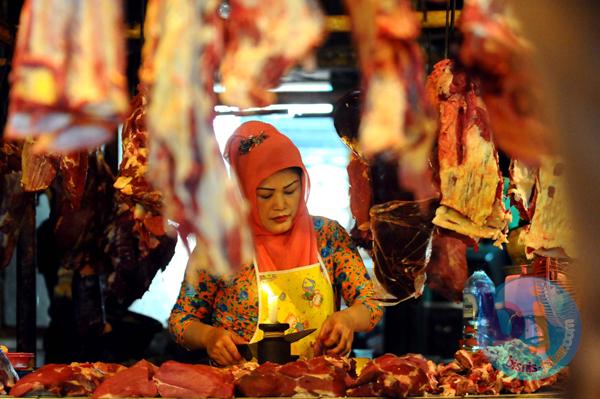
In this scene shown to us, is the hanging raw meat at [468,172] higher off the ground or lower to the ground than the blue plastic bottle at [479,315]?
higher

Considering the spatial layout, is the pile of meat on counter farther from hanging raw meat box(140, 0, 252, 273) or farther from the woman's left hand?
hanging raw meat box(140, 0, 252, 273)

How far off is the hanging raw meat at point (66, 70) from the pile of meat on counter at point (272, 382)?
1.32m

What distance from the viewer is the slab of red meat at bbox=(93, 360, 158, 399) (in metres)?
3.26

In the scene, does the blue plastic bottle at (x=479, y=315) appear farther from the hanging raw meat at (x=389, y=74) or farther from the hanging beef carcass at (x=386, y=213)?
the hanging raw meat at (x=389, y=74)

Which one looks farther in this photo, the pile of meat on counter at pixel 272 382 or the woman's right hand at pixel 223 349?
the woman's right hand at pixel 223 349

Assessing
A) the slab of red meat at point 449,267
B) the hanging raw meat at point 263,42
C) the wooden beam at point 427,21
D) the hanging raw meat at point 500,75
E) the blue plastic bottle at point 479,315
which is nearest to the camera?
the hanging raw meat at point 500,75

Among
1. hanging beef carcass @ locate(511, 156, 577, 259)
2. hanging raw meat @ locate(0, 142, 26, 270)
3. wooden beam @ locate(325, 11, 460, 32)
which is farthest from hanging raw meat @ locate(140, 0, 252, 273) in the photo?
hanging raw meat @ locate(0, 142, 26, 270)

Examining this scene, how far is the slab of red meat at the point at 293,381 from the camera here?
3258 mm

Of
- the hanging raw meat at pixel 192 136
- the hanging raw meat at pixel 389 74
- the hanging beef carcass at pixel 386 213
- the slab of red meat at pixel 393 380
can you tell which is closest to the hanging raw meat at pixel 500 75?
the hanging raw meat at pixel 389 74

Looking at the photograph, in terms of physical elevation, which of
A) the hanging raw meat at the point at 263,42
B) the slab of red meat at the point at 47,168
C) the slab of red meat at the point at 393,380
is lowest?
the slab of red meat at the point at 393,380

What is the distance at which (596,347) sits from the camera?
141cm

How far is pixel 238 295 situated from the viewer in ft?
14.3

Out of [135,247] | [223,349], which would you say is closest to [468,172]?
[223,349]

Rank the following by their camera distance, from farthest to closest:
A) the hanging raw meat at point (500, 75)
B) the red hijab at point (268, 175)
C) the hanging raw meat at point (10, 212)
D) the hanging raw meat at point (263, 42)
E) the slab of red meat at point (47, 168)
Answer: the hanging raw meat at point (10, 212), the slab of red meat at point (47, 168), the red hijab at point (268, 175), the hanging raw meat at point (263, 42), the hanging raw meat at point (500, 75)
